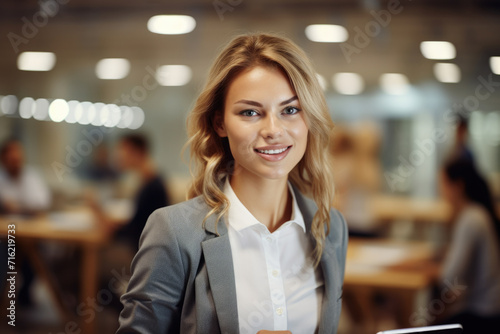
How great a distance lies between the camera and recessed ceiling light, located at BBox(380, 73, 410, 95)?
545 cm

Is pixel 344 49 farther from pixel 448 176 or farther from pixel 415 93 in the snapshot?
pixel 448 176

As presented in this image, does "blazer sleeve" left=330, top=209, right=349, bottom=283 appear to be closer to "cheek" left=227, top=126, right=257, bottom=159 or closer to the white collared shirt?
the white collared shirt

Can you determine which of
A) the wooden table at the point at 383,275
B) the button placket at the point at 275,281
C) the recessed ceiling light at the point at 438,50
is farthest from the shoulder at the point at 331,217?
the recessed ceiling light at the point at 438,50

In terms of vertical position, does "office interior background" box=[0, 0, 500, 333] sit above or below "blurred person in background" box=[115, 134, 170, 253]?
above

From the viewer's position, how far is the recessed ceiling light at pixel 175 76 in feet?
17.7

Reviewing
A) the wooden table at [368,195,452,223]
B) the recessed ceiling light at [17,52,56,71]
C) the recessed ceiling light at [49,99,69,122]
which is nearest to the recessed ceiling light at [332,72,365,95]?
the wooden table at [368,195,452,223]

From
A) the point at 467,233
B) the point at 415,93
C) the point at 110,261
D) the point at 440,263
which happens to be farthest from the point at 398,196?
the point at 110,261

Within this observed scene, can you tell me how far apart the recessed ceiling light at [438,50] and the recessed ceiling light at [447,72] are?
90 mm

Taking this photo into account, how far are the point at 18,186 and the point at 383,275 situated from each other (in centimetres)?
349

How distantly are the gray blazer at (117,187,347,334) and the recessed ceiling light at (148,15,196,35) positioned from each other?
4202 mm

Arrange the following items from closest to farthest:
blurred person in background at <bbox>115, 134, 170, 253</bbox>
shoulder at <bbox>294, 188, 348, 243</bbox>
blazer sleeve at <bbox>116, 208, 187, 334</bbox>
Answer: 1. blazer sleeve at <bbox>116, 208, 187, 334</bbox>
2. shoulder at <bbox>294, 188, 348, 243</bbox>
3. blurred person in background at <bbox>115, 134, 170, 253</bbox>

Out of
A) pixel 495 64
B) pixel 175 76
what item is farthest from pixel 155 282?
pixel 495 64

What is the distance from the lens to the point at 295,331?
4.34 feet

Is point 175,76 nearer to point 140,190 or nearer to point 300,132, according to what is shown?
point 140,190
